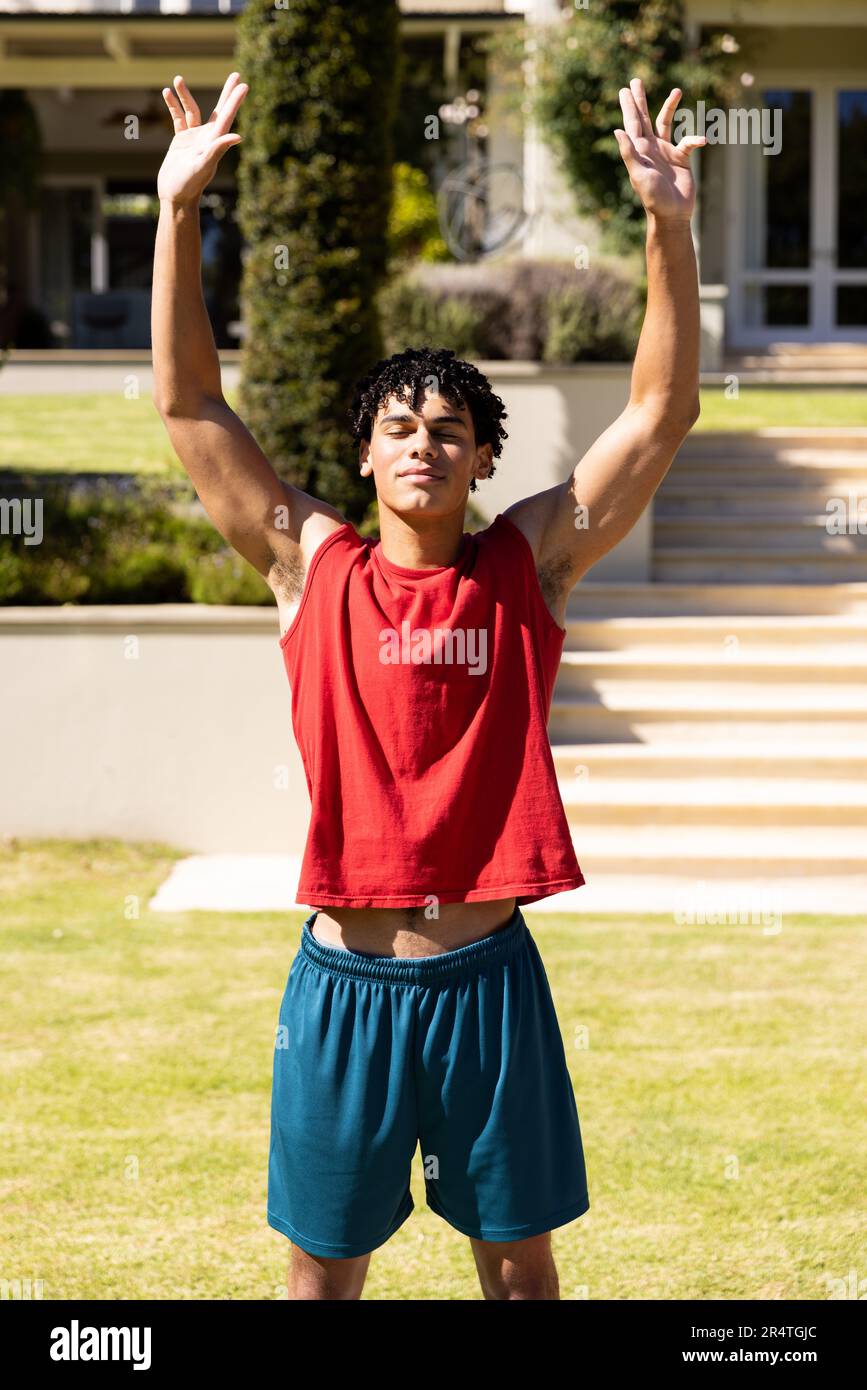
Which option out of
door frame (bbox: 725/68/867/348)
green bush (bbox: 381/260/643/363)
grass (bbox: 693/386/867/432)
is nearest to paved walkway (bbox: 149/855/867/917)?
green bush (bbox: 381/260/643/363)

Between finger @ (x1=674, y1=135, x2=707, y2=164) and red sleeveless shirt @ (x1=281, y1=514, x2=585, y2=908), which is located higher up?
finger @ (x1=674, y1=135, x2=707, y2=164)

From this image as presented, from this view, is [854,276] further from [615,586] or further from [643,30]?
[615,586]

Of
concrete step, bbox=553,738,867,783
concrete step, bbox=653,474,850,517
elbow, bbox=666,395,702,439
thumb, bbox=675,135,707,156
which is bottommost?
concrete step, bbox=553,738,867,783

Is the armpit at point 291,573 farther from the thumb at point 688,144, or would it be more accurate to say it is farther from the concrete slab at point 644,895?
the concrete slab at point 644,895

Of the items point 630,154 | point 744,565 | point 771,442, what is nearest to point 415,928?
point 630,154

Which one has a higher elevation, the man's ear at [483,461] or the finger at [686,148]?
the finger at [686,148]

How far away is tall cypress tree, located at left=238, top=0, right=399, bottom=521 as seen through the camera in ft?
27.8

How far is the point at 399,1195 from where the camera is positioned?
2.68m

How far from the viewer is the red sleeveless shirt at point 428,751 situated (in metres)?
2.61

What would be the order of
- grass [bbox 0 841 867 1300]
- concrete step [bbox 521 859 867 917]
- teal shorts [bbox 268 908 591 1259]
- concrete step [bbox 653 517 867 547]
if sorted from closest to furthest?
teal shorts [bbox 268 908 591 1259]
grass [bbox 0 841 867 1300]
concrete step [bbox 521 859 867 917]
concrete step [bbox 653 517 867 547]

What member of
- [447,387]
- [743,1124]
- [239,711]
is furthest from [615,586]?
[447,387]

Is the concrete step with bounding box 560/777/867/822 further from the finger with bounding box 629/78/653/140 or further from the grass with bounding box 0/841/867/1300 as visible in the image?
the finger with bounding box 629/78/653/140

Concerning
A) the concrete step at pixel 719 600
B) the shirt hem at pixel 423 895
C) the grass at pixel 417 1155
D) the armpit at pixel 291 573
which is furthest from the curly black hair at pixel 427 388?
the concrete step at pixel 719 600

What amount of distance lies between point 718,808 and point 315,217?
3.90 metres
